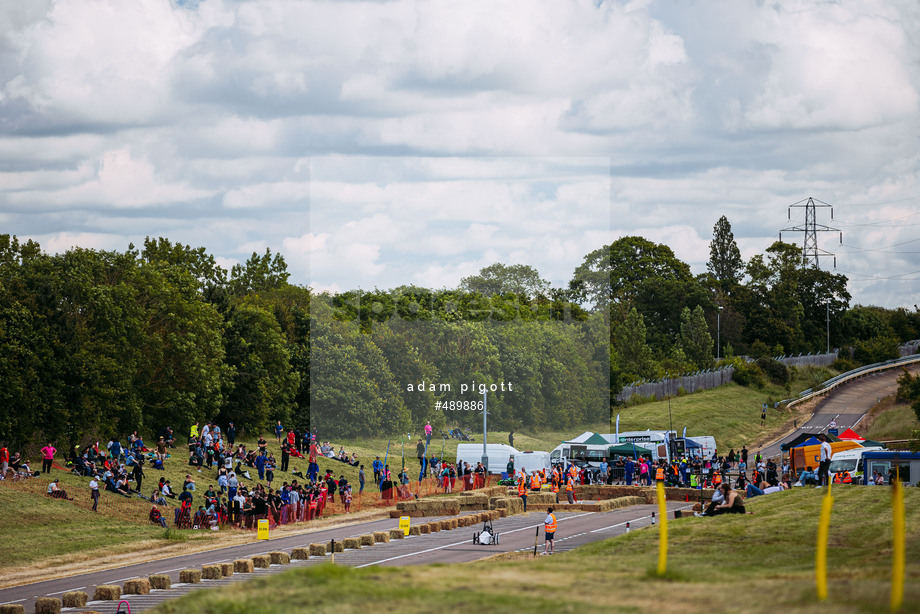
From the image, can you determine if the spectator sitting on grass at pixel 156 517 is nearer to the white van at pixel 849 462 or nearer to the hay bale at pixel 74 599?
the hay bale at pixel 74 599

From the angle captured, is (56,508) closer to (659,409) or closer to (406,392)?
(406,392)

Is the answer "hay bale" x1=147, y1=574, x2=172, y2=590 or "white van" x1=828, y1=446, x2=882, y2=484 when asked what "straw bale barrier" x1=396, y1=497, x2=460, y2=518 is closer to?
"white van" x1=828, y1=446, x2=882, y2=484

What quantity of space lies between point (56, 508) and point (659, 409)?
224ft

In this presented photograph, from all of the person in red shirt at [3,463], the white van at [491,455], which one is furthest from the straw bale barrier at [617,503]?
the person in red shirt at [3,463]

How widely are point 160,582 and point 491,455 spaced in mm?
34661

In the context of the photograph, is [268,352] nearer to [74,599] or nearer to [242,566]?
[242,566]

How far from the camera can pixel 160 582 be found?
27641 mm

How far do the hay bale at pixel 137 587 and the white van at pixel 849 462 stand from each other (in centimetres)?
2932

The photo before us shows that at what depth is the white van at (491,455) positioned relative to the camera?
60500 millimetres

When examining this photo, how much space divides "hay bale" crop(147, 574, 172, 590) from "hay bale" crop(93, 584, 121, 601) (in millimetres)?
1118

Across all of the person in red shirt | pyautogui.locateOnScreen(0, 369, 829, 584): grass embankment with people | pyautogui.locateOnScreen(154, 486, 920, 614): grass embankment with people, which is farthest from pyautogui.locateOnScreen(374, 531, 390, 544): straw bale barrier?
pyautogui.locateOnScreen(154, 486, 920, 614): grass embankment with people

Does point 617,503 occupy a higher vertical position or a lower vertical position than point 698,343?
→ lower

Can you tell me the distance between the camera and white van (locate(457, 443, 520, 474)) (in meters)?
60.5

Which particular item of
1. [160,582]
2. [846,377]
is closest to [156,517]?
[160,582]
